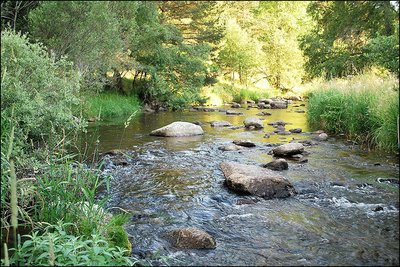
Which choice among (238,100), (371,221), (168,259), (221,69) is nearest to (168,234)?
(168,259)

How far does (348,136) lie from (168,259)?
7840 mm

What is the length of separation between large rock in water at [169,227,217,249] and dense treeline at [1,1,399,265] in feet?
1.83

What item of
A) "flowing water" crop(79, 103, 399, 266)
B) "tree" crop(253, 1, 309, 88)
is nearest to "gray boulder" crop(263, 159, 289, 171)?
"flowing water" crop(79, 103, 399, 266)

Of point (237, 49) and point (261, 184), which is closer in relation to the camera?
point (261, 184)

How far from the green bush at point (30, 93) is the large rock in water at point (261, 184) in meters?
2.71

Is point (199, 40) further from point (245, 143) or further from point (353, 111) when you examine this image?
point (353, 111)

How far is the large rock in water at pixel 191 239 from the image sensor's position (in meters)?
4.11

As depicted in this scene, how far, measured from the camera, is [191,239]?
4.19m

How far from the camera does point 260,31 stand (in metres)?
33.9

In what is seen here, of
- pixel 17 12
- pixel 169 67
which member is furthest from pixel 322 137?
pixel 169 67

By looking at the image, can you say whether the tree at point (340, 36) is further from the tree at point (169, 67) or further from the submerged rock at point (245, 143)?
the tree at point (169, 67)

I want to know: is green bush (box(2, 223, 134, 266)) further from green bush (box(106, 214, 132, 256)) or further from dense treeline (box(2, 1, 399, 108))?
dense treeline (box(2, 1, 399, 108))

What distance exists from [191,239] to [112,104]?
45.5ft

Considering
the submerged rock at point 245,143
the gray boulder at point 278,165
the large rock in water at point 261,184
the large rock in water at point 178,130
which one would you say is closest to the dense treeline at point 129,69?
the large rock in water at point 261,184
